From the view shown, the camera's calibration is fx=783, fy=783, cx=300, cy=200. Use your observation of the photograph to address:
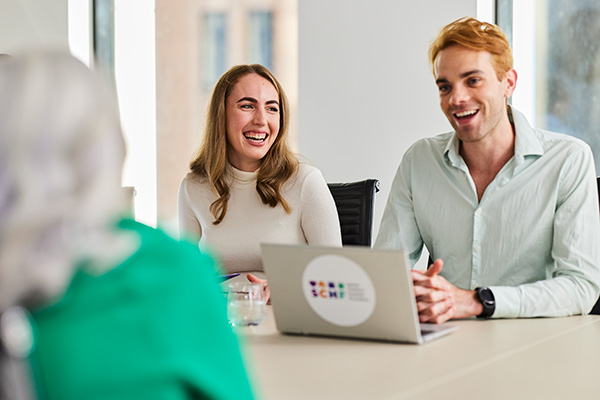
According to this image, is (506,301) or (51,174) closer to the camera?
(51,174)

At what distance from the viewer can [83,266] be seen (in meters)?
0.68

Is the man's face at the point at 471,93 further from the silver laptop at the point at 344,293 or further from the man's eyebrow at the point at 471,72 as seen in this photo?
the silver laptop at the point at 344,293

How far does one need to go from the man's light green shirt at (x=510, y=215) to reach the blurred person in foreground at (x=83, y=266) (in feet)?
5.26

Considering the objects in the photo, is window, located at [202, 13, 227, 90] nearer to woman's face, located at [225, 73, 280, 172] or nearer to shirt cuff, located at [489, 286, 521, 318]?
woman's face, located at [225, 73, 280, 172]

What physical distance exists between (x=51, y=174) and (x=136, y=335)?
0.16 meters

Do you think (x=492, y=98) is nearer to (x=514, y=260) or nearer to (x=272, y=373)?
(x=514, y=260)

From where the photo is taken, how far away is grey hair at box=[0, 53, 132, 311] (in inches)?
24.4

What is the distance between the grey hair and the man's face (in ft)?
6.20

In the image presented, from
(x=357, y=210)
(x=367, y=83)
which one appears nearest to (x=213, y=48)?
(x=367, y=83)

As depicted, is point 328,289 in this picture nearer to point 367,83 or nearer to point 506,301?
point 506,301

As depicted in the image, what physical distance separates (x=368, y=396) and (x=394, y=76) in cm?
372

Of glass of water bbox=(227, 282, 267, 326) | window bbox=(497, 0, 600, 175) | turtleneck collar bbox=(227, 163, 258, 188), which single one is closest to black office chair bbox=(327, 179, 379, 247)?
turtleneck collar bbox=(227, 163, 258, 188)

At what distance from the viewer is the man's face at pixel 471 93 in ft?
7.98

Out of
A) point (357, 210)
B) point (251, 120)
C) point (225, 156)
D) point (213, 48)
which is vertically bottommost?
point (357, 210)
